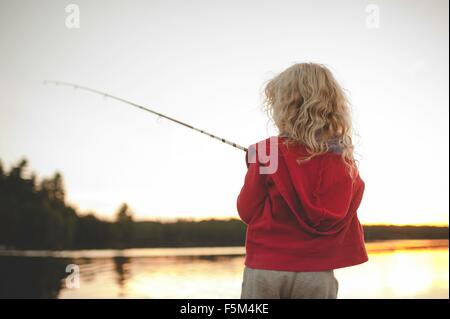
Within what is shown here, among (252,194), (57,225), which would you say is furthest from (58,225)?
(252,194)

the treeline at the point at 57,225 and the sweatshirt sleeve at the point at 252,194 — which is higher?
the sweatshirt sleeve at the point at 252,194

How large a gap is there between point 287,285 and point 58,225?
28.6 meters

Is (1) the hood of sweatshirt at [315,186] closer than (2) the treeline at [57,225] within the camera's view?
Yes

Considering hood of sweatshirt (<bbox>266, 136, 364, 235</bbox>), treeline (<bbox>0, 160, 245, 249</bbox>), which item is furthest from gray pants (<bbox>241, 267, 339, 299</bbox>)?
treeline (<bbox>0, 160, 245, 249</bbox>)

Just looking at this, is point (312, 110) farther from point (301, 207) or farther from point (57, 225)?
point (57, 225)

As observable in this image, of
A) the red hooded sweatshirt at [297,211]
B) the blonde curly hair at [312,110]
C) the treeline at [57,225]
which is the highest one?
the blonde curly hair at [312,110]

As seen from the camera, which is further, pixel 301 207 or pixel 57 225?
pixel 57 225

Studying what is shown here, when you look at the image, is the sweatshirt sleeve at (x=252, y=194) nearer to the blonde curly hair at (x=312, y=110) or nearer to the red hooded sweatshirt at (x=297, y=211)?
the red hooded sweatshirt at (x=297, y=211)

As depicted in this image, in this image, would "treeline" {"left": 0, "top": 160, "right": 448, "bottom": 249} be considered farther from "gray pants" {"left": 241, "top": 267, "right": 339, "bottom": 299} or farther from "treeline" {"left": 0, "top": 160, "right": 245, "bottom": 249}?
"gray pants" {"left": 241, "top": 267, "right": 339, "bottom": 299}

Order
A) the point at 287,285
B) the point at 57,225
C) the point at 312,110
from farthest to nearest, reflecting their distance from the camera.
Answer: the point at 57,225 < the point at 312,110 < the point at 287,285

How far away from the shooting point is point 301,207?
1.70m

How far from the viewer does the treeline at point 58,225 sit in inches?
1019

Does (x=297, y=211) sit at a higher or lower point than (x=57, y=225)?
higher

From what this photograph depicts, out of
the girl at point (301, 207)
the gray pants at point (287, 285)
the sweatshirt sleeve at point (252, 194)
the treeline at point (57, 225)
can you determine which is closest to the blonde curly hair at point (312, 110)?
the girl at point (301, 207)
